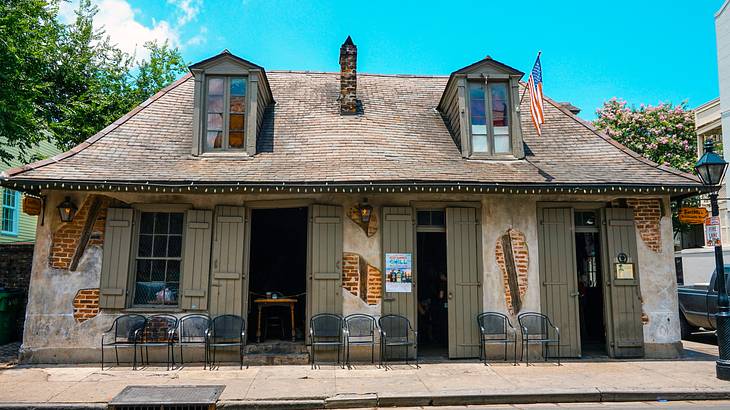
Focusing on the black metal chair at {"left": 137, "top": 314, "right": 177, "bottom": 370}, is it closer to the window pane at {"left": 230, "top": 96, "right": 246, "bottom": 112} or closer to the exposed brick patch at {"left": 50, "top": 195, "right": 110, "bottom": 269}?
the exposed brick patch at {"left": 50, "top": 195, "right": 110, "bottom": 269}

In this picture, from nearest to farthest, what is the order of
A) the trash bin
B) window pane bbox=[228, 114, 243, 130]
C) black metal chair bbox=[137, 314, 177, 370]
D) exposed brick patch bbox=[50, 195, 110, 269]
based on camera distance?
black metal chair bbox=[137, 314, 177, 370] < exposed brick patch bbox=[50, 195, 110, 269] < the trash bin < window pane bbox=[228, 114, 243, 130]

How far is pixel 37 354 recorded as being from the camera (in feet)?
26.4

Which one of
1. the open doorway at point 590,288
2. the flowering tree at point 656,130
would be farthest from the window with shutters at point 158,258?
the flowering tree at point 656,130

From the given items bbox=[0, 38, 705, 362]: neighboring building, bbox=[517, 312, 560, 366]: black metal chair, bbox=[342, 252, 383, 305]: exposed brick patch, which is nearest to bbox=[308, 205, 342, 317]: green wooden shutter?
bbox=[0, 38, 705, 362]: neighboring building

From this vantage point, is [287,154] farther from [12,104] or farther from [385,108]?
[12,104]

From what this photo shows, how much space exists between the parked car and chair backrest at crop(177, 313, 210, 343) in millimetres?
10137

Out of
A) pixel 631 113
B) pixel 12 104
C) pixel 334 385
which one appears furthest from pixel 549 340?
pixel 631 113

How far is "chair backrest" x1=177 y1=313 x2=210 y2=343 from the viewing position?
820cm

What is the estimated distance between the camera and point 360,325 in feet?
27.5

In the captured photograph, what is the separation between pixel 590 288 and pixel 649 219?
272cm

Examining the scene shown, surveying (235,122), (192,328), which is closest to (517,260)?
(192,328)

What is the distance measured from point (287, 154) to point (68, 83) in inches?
392

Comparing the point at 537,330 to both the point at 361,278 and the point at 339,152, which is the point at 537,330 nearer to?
the point at 361,278

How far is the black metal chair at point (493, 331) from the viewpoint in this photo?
334 inches
